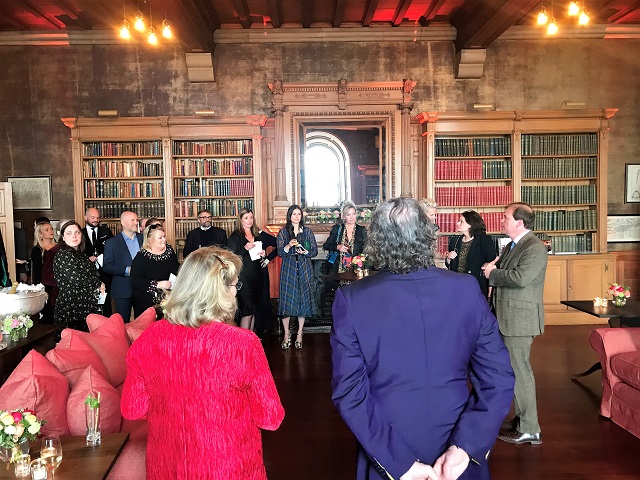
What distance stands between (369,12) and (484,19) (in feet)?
5.17

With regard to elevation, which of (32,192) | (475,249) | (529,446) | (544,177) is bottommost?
(529,446)

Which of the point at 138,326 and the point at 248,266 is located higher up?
the point at 248,266

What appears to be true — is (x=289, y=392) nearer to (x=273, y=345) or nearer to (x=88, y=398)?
(x=273, y=345)

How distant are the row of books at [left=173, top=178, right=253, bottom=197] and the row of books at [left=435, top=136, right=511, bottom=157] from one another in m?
2.89

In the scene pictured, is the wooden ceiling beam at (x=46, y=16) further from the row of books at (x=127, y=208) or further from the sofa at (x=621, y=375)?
the sofa at (x=621, y=375)

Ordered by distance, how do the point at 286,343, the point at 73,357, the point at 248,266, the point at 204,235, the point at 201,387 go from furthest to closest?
the point at 204,235 < the point at 286,343 < the point at 248,266 < the point at 73,357 < the point at 201,387

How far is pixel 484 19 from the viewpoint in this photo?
23.7ft

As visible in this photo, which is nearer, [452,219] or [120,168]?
[120,168]

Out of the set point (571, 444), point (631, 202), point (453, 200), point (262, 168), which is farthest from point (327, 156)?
point (571, 444)

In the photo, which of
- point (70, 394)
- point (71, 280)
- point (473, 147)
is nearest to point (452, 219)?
point (473, 147)

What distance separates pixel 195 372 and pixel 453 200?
6.99 m

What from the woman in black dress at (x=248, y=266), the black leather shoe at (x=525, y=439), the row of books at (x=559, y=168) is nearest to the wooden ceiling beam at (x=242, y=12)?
the woman in black dress at (x=248, y=266)

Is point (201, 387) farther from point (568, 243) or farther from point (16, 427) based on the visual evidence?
point (568, 243)

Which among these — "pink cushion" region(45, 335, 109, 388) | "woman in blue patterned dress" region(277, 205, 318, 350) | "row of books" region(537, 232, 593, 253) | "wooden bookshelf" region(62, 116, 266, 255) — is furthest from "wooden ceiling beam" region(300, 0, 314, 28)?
"pink cushion" region(45, 335, 109, 388)
